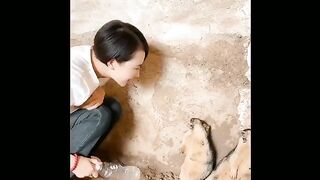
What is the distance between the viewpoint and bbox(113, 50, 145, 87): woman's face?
1.27 meters

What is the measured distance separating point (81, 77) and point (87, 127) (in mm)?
122

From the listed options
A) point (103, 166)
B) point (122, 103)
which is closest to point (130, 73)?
point (122, 103)

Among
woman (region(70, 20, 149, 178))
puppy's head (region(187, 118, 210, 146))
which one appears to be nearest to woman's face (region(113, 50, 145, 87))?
woman (region(70, 20, 149, 178))

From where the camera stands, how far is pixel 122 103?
1327 mm

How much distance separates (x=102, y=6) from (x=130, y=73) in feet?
0.59

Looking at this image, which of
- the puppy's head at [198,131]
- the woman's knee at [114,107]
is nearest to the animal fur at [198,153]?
the puppy's head at [198,131]

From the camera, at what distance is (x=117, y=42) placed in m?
1.25

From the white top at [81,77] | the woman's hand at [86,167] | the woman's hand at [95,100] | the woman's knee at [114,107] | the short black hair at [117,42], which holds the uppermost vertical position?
the short black hair at [117,42]

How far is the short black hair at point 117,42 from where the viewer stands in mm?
1254

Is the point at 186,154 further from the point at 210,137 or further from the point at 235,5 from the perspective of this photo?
the point at 235,5

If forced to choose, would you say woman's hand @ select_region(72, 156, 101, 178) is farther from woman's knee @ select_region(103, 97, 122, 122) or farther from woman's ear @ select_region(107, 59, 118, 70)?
woman's ear @ select_region(107, 59, 118, 70)

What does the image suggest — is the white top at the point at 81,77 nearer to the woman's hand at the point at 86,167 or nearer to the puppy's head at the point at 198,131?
the woman's hand at the point at 86,167

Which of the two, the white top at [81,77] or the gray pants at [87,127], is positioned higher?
the white top at [81,77]

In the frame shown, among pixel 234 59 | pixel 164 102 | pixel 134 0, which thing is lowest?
pixel 164 102
